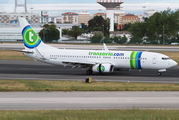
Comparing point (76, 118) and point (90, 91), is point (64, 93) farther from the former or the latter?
point (76, 118)

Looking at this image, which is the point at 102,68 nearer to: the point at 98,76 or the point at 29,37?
the point at 98,76

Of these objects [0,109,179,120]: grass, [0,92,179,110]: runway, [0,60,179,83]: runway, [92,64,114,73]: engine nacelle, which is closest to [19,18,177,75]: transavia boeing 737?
[92,64,114,73]: engine nacelle

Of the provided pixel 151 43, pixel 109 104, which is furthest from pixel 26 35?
pixel 151 43

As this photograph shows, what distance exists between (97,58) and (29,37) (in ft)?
37.8

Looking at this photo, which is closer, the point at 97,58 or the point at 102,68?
the point at 102,68

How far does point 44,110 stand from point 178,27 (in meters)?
119

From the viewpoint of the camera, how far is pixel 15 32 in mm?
140625

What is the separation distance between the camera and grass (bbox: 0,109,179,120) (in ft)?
56.1

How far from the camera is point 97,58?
1693 inches

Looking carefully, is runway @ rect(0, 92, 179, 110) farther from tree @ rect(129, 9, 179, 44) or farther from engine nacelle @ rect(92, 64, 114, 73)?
tree @ rect(129, 9, 179, 44)

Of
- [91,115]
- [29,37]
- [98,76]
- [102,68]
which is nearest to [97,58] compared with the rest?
[102,68]

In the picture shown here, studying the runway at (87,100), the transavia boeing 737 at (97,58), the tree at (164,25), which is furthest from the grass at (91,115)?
the tree at (164,25)

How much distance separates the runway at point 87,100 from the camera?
21016 mm

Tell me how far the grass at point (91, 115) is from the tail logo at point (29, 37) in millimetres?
27388
